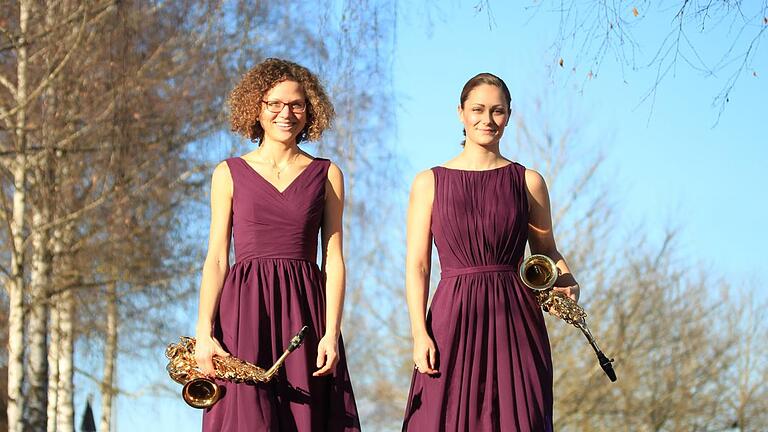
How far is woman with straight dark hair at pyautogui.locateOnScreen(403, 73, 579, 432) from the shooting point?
544 centimetres

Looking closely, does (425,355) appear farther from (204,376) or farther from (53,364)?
(53,364)

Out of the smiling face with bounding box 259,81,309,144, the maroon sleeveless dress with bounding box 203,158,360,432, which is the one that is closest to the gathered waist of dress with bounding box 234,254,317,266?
the maroon sleeveless dress with bounding box 203,158,360,432

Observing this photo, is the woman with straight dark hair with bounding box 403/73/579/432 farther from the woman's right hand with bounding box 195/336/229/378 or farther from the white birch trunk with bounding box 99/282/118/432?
the white birch trunk with bounding box 99/282/118/432

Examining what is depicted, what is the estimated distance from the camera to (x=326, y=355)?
5.29m

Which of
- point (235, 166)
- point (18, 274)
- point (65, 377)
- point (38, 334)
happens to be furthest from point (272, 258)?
point (65, 377)

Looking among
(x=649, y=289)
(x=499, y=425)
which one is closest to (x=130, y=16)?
(x=499, y=425)

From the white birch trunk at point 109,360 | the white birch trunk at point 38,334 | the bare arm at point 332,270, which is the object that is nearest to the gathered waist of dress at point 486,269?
the bare arm at point 332,270

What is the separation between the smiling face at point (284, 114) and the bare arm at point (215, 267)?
0.25 m

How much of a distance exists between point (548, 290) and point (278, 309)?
3.57 feet

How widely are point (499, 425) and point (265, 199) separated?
51.2 inches

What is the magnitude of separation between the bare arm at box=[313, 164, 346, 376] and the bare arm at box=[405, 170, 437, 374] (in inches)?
10.9

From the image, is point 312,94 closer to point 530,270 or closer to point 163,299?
point 530,270

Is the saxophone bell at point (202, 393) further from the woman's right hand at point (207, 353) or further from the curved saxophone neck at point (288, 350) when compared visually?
the curved saxophone neck at point (288, 350)

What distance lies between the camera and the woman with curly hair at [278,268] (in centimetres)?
536
